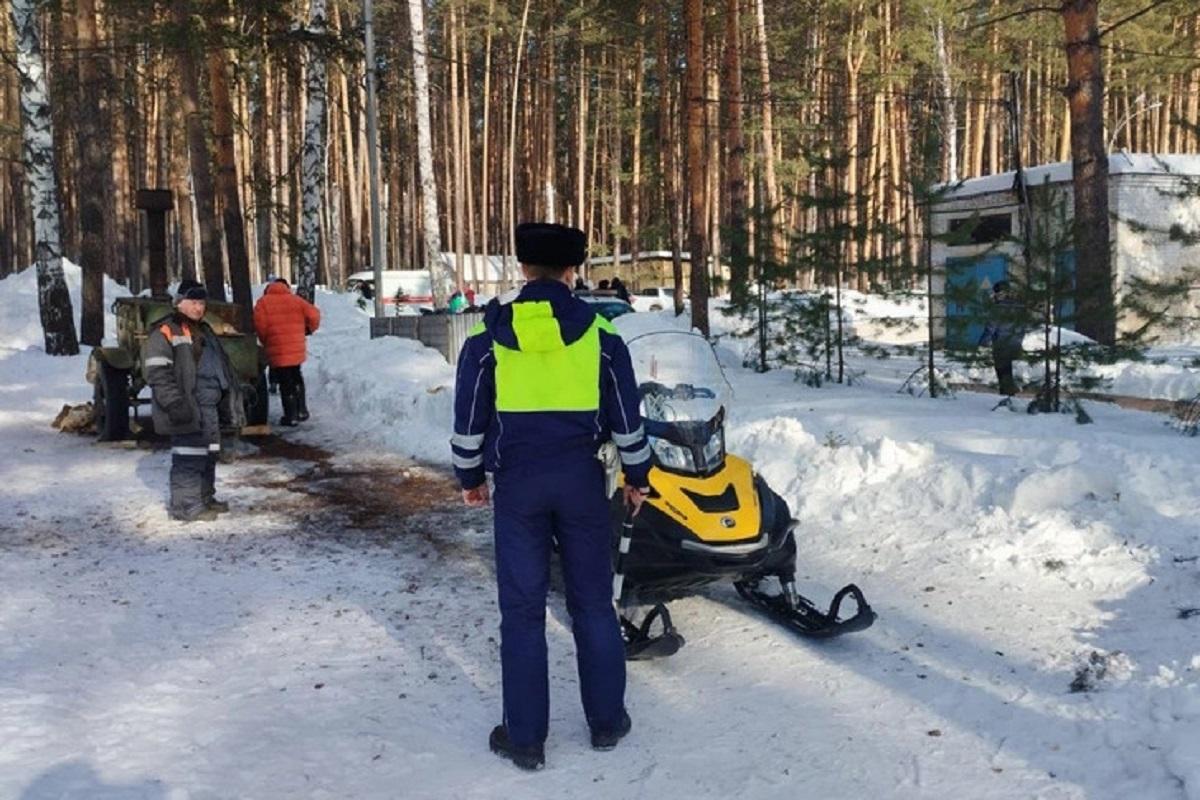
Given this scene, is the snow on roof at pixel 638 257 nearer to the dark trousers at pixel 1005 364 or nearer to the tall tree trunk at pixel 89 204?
the tall tree trunk at pixel 89 204

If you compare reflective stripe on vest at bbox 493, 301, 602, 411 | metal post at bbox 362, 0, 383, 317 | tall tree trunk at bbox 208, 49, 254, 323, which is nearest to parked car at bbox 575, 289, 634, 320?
metal post at bbox 362, 0, 383, 317

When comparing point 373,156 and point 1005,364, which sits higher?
point 373,156

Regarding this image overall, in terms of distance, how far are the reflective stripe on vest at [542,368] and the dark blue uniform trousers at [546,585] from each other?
255 mm

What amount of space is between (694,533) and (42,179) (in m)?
16.9

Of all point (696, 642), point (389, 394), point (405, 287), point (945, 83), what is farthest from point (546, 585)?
point (945, 83)

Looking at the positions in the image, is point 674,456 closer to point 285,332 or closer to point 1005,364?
point 1005,364

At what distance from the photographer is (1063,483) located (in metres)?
6.55

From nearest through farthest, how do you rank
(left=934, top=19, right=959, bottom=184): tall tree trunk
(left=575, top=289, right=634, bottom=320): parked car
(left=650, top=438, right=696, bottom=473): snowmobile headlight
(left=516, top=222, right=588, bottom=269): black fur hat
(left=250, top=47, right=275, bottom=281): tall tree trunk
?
1. (left=516, top=222, right=588, bottom=269): black fur hat
2. (left=650, top=438, right=696, bottom=473): snowmobile headlight
3. (left=575, top=289, right=634, bottom=320): parked car
4. (left=250, top=47, right=275, bottom=281): tall tree trunk
5. (left=934, top=19, right=959, bottom=184): tall tree trunk

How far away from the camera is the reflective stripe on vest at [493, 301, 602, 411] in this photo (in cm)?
389

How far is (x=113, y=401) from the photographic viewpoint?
10883 mm

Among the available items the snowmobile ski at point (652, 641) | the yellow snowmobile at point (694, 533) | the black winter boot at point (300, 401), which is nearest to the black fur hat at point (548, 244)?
the yellow snowmobile at point (694, 533)

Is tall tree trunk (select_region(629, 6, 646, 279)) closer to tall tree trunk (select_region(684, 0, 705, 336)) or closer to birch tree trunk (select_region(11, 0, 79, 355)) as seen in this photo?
tall tree trunk (select_region(684, 0, 705, 336))

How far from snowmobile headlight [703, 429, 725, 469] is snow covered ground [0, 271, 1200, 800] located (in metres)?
0.91

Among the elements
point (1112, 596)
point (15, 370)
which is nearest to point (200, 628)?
point (1112, 596)
